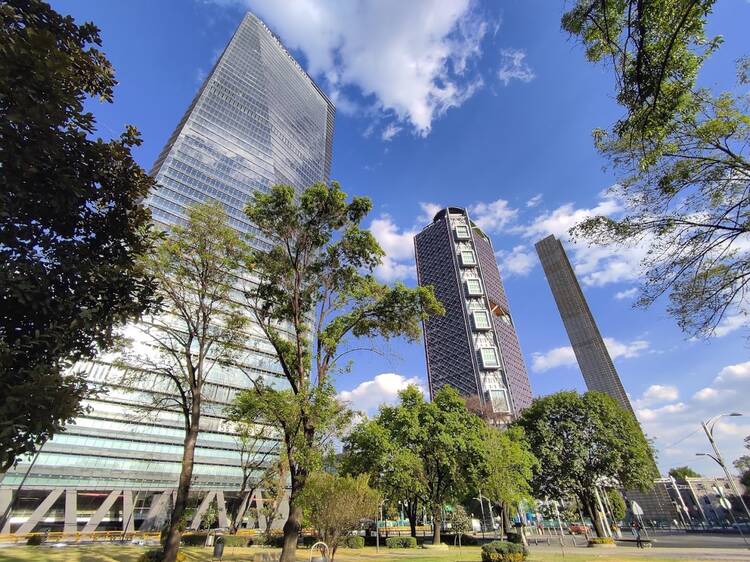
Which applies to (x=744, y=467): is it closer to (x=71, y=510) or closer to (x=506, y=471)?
(x=506, y=471)

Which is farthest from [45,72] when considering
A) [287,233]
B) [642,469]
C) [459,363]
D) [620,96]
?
[459,363]

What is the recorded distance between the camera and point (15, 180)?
589 centimetres

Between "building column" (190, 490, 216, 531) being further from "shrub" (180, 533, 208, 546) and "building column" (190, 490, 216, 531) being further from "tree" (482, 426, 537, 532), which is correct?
"tree" (482, 426, 537, 532)

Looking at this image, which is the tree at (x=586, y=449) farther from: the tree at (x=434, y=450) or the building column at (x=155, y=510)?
the building column at (x=155, y=510)

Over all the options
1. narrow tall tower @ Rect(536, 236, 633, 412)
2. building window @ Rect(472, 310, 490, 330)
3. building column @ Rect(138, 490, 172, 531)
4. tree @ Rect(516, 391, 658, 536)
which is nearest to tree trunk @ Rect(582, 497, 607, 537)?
tree @ Rect(516, 391, 658, 536)

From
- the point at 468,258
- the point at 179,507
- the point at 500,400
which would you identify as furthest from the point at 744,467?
the point at 179,507

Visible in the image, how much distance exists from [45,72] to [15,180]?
1844 mm

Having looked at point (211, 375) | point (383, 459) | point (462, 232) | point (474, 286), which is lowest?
point (383, 459)

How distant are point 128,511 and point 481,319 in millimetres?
87815

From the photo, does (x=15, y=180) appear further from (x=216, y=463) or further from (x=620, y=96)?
(x=216, y=463)

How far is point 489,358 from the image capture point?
320 ft

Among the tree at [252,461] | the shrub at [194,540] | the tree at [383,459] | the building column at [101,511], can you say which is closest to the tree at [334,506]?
the tree at [252,461]

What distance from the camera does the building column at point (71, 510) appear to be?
44.2 m

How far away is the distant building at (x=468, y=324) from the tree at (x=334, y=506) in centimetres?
7702
